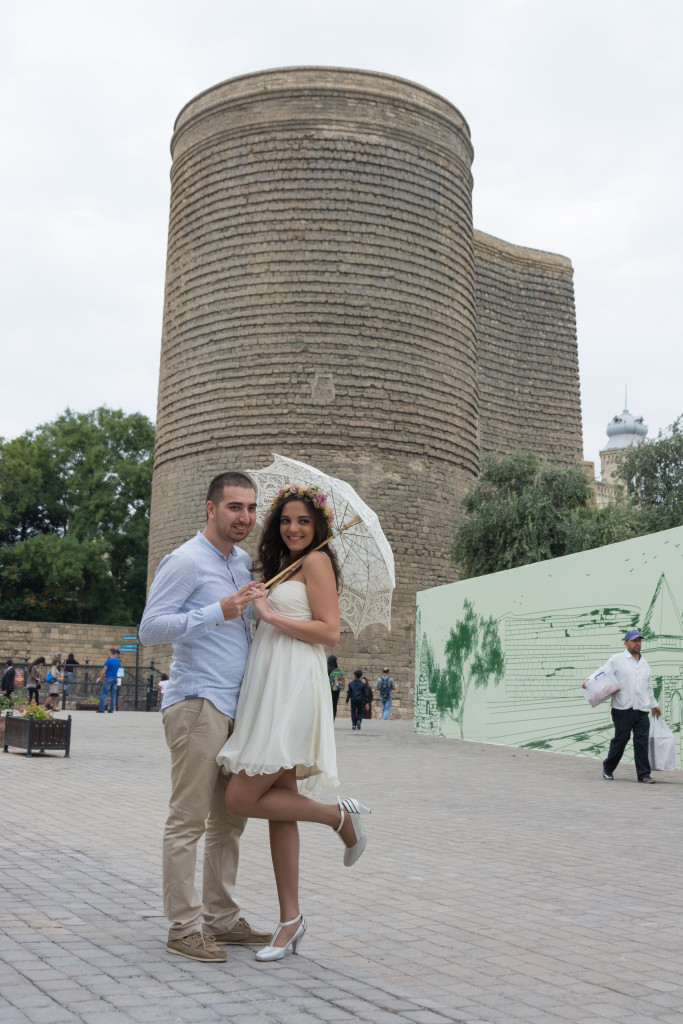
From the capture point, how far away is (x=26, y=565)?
135ft

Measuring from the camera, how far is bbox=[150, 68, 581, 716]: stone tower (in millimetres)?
28625

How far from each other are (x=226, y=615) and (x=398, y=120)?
28.2 meters

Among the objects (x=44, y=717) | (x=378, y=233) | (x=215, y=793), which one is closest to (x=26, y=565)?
(x=378, y=233)

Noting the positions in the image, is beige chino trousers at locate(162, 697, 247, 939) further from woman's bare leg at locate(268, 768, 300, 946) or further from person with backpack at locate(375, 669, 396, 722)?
person with backpack at locate(375, 669, 396, 722)

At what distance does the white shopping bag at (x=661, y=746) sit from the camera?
424 inches

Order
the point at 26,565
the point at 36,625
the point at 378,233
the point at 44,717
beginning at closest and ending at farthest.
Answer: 1. the point at 44,717
2. the point at 378,233
3. the point at 36,625
4. the point at 26,565

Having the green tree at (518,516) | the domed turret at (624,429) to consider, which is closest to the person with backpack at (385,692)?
the green tree at (518,516)

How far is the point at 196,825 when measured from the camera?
3969 mm

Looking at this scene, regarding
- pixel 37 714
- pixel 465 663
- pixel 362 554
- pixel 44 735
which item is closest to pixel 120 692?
pixel 465 663

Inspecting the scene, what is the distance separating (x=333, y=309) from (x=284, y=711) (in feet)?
83.6

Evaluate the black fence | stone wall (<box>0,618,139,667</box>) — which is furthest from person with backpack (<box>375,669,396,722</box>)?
stone wall (<box>0,618,139,667</box>)

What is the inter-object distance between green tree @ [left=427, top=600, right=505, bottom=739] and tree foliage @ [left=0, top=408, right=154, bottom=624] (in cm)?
2605

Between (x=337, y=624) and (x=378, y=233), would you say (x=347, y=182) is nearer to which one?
(x=378, y=233)

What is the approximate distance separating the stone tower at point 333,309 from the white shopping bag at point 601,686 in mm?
17882
